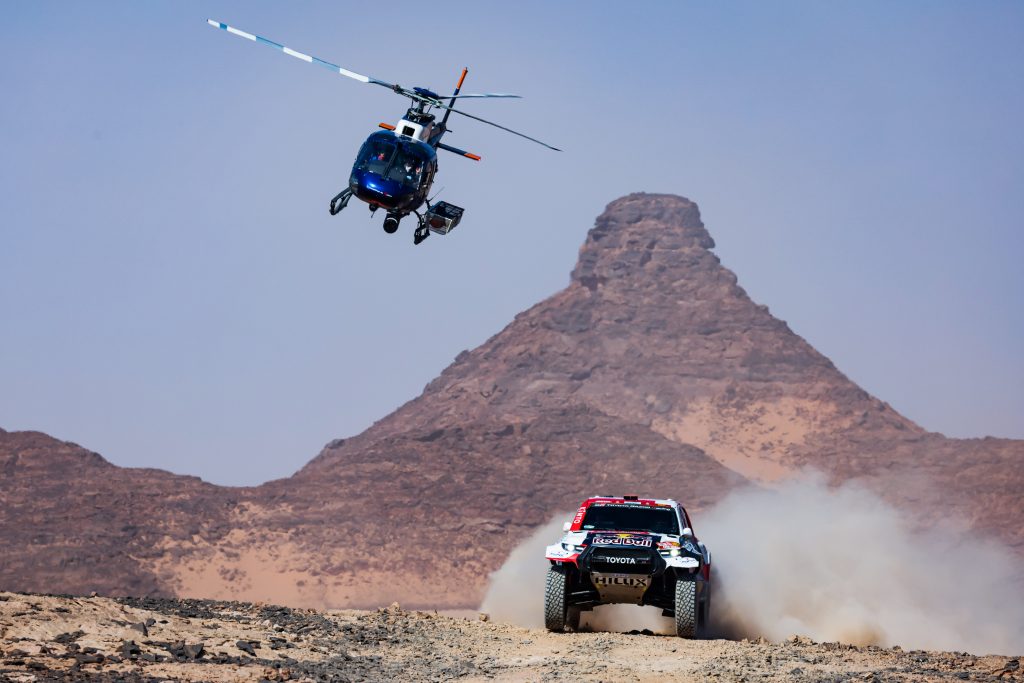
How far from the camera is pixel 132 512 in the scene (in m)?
77.6

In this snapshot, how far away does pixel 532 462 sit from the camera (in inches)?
3492

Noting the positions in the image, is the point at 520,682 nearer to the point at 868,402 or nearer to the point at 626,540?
the point at 626,540

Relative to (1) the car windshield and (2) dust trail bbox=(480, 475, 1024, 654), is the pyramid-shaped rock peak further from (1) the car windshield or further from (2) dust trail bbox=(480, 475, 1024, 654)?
(1) the car windshield

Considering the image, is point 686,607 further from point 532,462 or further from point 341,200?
point 532,462

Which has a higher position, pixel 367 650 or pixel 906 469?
pixel 906 469

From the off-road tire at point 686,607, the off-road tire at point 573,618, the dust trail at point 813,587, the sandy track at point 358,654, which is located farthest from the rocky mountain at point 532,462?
the off-road tire at point 686,607

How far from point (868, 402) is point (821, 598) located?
3540 inches

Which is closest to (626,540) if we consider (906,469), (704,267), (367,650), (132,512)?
(367,650)

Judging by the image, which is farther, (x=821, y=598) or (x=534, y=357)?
(x=534, y=357)

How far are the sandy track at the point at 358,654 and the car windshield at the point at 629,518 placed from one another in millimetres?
1679

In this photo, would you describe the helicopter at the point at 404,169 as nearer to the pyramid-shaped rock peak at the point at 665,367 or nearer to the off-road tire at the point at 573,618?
the off-road tire at the point at 573,618

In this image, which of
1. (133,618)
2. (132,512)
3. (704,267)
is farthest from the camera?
(704,267)

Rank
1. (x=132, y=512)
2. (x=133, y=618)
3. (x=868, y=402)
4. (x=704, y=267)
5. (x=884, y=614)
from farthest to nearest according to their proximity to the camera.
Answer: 1. (x=704, y=267)
2. (x=868, y=402)
3. (x=132, y=512)
4. (x=884, y=614)
5. (x=133, y=618)

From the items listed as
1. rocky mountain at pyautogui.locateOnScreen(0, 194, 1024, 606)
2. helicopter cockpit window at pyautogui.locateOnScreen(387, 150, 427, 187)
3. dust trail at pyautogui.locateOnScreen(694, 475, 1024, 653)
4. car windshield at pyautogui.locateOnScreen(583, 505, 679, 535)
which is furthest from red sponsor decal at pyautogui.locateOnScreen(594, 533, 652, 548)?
rocky mountain at pyautogui.locateOnScreen(0, 194, 1024, 606)
